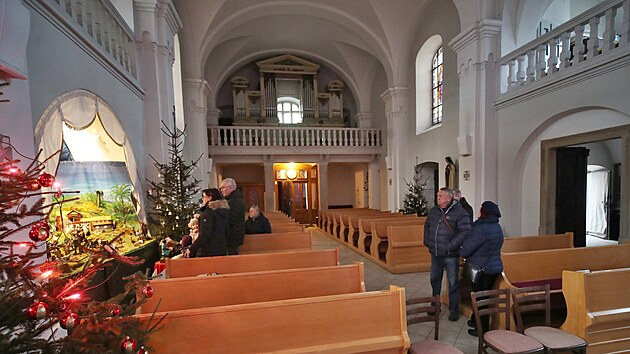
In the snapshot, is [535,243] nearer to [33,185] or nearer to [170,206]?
[33,185]

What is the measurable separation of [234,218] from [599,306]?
151 inches

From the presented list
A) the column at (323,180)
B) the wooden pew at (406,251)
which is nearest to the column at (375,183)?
the column at (323,180)

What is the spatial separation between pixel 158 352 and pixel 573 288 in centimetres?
332

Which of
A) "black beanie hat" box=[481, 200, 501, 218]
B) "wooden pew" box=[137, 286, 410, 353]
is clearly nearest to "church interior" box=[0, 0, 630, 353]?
"wooden pew" box=[137, 286, 410, 353]

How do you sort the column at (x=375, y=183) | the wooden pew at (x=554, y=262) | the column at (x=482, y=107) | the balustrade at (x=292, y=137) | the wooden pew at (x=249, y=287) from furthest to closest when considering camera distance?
the column at (x=375, y=183)
the balustrade at (x=292, y=137)
the column at (x=482, y=107)
the wooden pew at (x=554, y=262)
the wooden pew at (x=249, y=287)

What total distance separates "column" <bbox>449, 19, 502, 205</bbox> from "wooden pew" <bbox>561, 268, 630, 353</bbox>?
3.69m

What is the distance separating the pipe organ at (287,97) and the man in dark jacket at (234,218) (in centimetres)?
898

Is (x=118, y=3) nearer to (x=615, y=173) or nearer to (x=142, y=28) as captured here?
Answer: (x=142, y=28)

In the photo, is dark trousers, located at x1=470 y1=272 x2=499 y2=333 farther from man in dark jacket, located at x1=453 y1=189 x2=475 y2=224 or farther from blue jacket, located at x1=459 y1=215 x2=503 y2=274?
man in dark jacket, located at x1=453 y1=189 x2=475 y2=224

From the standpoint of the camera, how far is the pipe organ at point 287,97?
1227cm

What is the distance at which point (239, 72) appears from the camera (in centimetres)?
1273

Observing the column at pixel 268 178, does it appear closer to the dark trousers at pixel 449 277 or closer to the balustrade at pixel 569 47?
the balustrade at pixel 569 47

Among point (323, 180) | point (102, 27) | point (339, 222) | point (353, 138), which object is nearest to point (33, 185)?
point (102, 27)

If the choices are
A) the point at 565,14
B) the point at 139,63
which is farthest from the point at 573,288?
the point at 565,14
